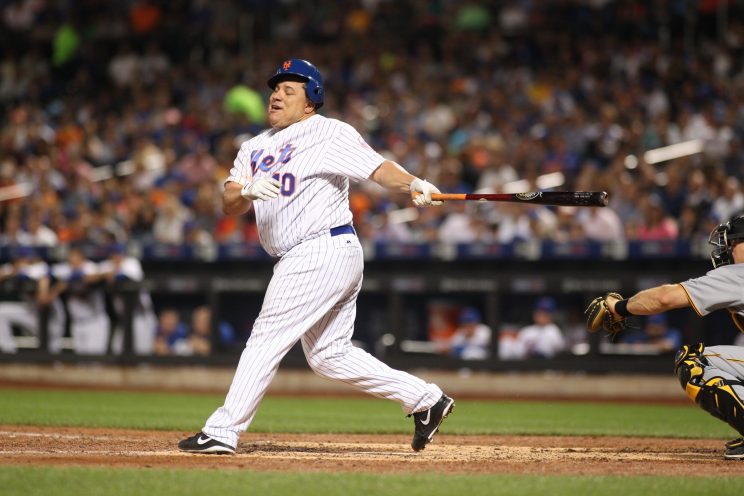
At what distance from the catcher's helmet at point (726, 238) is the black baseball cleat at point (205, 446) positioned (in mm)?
2805

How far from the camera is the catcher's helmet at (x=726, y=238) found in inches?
233

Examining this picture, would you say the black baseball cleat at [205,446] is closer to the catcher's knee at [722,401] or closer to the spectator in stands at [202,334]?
the catcher's knee at [722,401]

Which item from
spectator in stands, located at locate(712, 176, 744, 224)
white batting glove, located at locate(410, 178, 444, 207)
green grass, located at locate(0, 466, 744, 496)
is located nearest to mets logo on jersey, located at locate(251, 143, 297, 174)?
white batting glove, located at locate(410, 178, 444, 207)

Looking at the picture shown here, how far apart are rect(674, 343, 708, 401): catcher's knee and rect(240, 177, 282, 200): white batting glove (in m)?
2.37

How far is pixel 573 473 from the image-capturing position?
5289 mm

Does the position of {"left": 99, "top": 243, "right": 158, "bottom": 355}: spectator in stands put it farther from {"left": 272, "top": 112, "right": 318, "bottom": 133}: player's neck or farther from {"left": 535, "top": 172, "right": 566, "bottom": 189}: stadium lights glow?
{"left": 272, "top": 112, "right": 318, "bottom": 133}: player's neck

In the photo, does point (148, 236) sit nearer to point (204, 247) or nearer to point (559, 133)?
point (204, 247)

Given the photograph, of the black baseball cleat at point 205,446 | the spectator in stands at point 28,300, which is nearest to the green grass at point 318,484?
the black baseball cleat at point 205,446

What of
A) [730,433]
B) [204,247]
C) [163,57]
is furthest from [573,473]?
[163,57]

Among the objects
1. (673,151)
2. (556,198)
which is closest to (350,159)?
(556,198)

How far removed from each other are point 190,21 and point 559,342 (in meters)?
10.9

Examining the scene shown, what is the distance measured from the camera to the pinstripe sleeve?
575cm

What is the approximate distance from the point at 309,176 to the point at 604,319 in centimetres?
173

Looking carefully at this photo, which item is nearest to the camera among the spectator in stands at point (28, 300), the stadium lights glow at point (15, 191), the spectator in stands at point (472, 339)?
the spectator in stands at point (472, 339)
